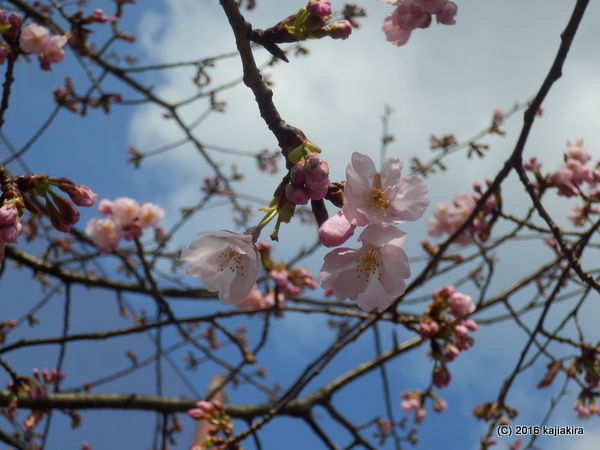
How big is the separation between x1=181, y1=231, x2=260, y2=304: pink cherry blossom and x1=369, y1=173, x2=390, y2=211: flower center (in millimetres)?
260

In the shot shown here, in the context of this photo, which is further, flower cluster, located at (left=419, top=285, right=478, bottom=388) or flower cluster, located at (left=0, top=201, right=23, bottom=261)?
flower cluster, located at (left=419, top=285, right=478, bottom=388)

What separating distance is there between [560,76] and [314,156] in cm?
87

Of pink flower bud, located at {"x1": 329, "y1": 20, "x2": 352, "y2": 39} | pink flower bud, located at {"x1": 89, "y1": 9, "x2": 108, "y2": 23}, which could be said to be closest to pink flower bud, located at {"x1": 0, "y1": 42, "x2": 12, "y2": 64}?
pink flower bud, located at {"x1": 89, "y1": 9, "x2": 108, "y2": 23}

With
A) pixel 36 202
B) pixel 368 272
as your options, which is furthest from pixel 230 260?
pixel 36 202

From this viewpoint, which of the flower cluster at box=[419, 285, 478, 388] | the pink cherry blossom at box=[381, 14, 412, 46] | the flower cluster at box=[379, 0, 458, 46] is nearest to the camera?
the flower cluster at box=[379, 0, 458, 46]

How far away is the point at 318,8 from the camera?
91 cm

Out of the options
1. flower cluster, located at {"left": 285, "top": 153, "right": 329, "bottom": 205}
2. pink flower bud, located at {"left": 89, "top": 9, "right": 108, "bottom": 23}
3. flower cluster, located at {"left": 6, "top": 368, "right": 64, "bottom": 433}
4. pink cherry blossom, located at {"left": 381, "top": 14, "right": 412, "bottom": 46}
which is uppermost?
pink flower bud, located at {"left": 89, "top": 9, "right": 108, "bottom": 23}

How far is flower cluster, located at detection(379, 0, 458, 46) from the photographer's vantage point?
49.1 inches

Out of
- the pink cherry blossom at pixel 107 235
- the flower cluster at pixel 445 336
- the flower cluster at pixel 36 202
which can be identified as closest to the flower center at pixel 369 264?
the flower cluster at pixel 36 202

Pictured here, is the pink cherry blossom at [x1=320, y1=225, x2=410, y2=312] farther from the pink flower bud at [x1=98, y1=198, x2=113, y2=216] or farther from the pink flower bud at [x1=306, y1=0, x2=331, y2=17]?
the pink flower bud at [x1=98, y1=198, x2=113, y2=216]

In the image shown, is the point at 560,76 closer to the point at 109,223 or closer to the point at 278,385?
the point at 109,223

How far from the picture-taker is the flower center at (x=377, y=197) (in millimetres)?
937

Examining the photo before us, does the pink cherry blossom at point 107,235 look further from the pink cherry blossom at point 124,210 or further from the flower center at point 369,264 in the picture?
the flower center at point 369,264

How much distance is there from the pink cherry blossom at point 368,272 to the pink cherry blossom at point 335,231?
1.8 inches
